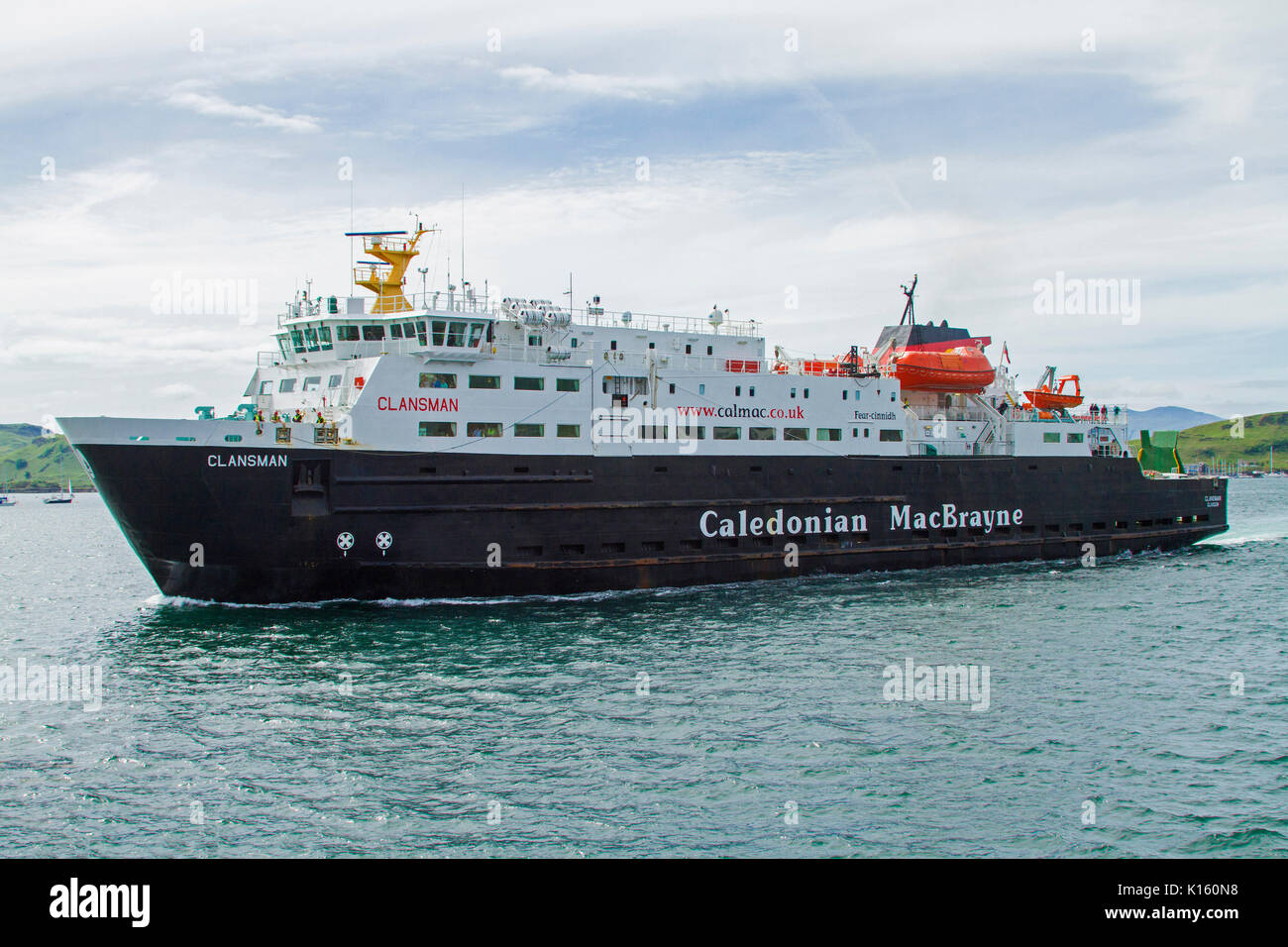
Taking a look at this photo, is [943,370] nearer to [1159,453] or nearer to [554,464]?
[1159,453]

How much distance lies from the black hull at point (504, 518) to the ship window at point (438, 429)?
830 mm

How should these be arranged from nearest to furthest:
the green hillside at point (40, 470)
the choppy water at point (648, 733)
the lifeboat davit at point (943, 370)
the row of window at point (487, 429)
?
the choppy water at point (648, 733)
the row of window at point (487, 429)
the lifeboat davit at point (943, 370)
the green hillside at point (40, 470)

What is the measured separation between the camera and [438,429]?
82.1 ft

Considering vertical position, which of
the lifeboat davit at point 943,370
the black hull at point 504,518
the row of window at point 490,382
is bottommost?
the black hull at point 504,518

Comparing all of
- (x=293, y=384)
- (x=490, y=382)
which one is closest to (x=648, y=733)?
(x=490, y=382)

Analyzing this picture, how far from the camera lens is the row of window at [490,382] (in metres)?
25.2

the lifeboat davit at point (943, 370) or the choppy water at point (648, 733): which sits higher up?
the lifeboat davit at point (943, 370)

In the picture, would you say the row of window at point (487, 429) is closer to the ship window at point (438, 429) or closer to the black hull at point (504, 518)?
the ship window at point (438, 429)

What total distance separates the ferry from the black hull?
55 millimetres

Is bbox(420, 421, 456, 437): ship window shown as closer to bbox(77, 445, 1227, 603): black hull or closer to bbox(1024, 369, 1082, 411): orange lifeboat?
bbox(77, 445, 1227, 603): black hull

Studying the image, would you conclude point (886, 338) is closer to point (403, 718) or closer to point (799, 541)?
point (799, 541)

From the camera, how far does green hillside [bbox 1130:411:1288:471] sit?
173 metres

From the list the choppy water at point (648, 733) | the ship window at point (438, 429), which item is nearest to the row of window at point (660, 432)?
the ship window at point (438, 429)

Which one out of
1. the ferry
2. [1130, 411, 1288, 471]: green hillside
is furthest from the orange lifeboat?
[1130, 411, 1288, 471]: green hillside
